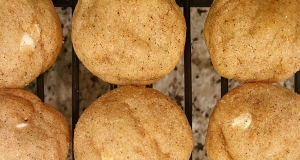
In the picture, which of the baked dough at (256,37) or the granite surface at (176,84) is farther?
the granite surface at (176,84)

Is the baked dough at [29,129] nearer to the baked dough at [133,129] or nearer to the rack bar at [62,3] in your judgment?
the baked dough at [133,129]

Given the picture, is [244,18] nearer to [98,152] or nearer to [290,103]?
[290,103]

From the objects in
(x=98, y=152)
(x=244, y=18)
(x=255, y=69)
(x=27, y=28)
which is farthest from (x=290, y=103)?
(x=27, y=28)

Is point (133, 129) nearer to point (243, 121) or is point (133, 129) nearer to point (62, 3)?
point (243, 121)

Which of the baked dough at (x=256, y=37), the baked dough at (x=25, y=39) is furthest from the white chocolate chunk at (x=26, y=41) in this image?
the baked dough at (x=256, y=37)

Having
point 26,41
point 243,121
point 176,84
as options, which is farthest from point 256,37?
point 26,41

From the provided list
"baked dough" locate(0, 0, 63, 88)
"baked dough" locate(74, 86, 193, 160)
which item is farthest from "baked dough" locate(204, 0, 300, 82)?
"baked dough" locate(0, 0, 63, 88)
